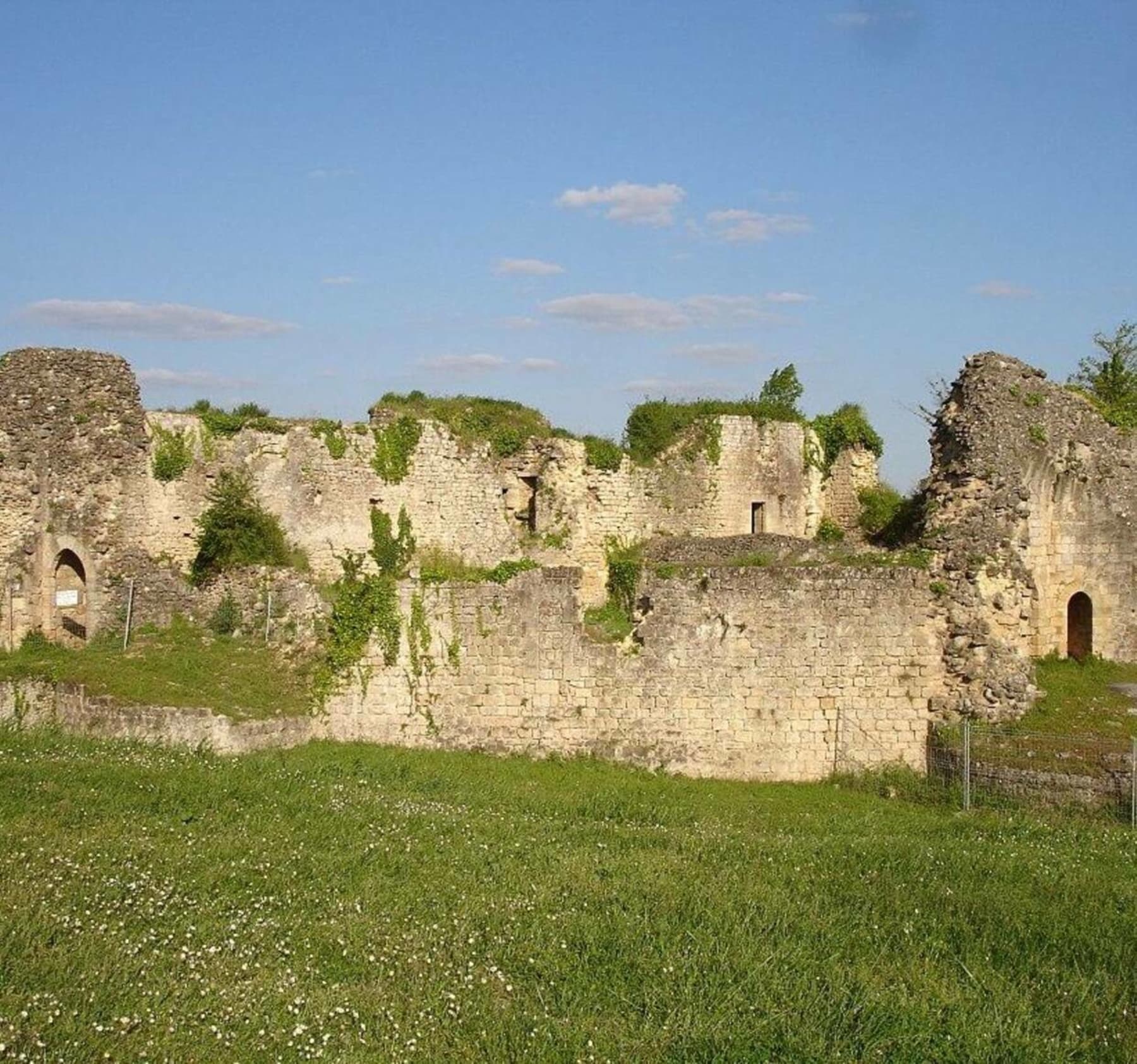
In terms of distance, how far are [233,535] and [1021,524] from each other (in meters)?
14.0

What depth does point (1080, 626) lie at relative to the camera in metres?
20.8

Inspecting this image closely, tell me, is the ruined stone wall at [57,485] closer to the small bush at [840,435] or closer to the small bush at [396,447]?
the small bush at [396,447]

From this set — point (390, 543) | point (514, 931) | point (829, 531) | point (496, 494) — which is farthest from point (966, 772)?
point (829, 531)

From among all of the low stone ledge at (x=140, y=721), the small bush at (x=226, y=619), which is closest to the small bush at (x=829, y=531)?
the small bush at (x=226, y=619)

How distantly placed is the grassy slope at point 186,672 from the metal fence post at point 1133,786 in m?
11.1

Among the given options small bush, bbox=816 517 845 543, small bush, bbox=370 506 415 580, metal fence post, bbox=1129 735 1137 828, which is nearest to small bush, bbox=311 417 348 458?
small bush, bbox=370 506 415 580

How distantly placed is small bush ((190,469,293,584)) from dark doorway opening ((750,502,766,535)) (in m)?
11.4

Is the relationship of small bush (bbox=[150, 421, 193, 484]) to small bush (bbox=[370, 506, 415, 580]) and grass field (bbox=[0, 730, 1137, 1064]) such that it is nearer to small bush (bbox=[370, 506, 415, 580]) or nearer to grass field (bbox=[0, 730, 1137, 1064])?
small bush (bbox=[370, 506, 415, 580])

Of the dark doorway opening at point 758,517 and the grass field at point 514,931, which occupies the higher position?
the dark doorway opening at point 758,517

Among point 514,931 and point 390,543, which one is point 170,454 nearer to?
point 390,543

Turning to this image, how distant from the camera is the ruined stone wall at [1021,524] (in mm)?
16938

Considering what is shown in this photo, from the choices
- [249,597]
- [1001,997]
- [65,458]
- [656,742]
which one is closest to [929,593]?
[656,742]

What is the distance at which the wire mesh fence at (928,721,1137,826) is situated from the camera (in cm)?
1455

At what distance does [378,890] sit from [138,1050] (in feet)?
10.3
